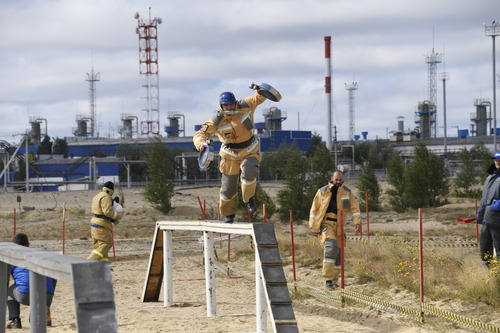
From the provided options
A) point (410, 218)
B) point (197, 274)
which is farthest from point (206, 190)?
point (197, 274)

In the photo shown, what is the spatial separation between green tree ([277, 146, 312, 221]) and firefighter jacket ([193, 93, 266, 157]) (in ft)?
71.7

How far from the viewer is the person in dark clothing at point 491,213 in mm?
11094

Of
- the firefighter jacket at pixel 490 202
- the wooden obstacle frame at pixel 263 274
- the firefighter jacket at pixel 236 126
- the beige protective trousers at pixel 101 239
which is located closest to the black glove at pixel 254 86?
the firefighter jacket at pixel 236 126

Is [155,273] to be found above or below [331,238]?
below

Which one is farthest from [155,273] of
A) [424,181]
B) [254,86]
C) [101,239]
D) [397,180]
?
[397,180]

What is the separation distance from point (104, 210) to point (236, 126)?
4.13 meters

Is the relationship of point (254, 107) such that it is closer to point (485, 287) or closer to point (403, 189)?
point (485, 287)

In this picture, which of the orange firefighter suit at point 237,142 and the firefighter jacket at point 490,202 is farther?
the orange firefighter suit at point 237,142

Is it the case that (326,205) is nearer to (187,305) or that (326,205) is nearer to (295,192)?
(187,305)

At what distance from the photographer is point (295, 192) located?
33.4m

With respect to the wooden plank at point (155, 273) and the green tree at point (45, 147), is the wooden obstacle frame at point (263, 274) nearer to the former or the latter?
the wooden plank at point (155, 273)

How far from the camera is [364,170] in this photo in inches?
1586

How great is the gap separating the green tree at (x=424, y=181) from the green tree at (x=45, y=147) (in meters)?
77.0

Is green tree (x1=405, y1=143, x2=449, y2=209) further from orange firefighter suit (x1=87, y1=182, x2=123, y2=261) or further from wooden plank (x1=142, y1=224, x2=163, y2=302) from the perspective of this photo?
wooden plank (x1=142, y1=224, x2=163, y2=302)
